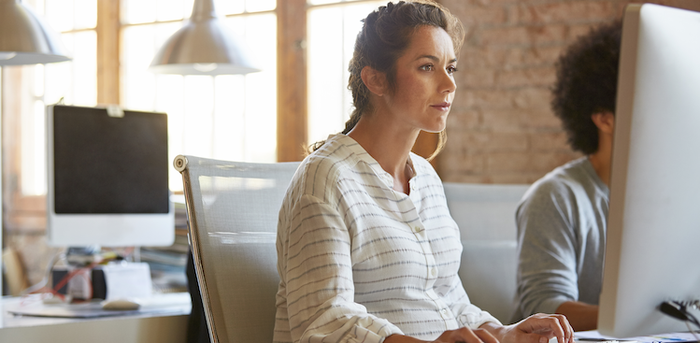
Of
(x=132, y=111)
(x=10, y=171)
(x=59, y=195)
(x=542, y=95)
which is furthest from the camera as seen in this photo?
(x=10, y=171)

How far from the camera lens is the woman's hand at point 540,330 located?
87 cm

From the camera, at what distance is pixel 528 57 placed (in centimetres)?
248

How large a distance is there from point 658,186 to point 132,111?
1.69 m

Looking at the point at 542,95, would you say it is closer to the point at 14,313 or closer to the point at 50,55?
the point at 50,55

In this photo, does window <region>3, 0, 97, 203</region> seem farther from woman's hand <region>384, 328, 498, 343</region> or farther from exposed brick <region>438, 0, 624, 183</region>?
woman's hand <region>384, 328, 498, 343</region>

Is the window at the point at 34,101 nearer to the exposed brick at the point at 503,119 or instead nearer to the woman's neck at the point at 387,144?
the exposed brick at the point at 503,119

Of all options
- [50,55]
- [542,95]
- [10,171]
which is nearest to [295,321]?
[50,55]

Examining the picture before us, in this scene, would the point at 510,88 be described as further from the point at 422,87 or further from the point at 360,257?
the point at 360,257

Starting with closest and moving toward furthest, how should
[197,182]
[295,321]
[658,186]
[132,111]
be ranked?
1. [658,186]
2. [295,321]
3. [197,182]
4. [132,111]

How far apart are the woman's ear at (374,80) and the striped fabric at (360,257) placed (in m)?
0.12

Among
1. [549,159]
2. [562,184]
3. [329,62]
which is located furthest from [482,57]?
[562,184]

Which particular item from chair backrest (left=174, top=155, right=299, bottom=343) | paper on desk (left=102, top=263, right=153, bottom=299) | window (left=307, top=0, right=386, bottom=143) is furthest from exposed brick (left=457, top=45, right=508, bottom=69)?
chair backrest (left=174, top=155, right=299, bottom=343)

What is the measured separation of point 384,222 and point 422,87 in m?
0.26

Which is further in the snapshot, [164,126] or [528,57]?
[528,57]
